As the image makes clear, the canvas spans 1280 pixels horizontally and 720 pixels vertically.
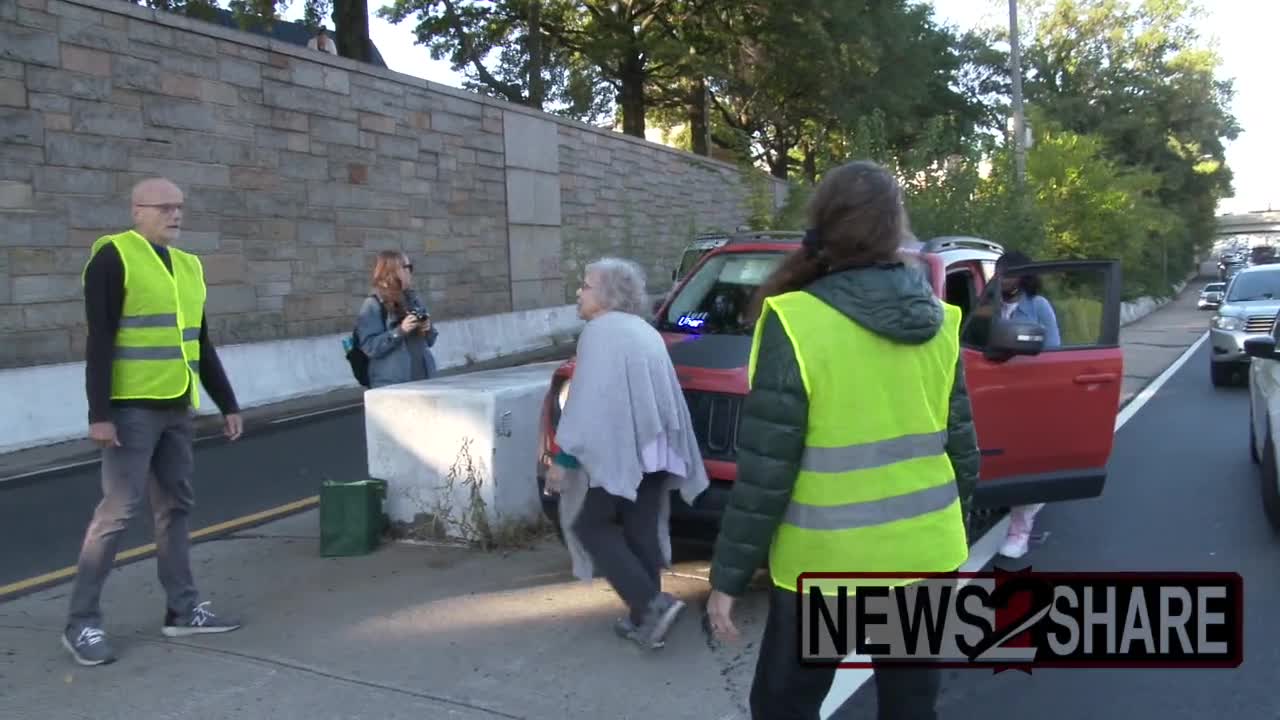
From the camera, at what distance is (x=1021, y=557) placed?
21.1 ft

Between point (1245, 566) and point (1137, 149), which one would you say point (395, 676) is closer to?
point (1245, 566)

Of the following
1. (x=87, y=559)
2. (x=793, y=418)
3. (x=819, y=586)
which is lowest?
(x=87, y=559)

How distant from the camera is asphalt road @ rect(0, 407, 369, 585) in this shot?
21.9 ft

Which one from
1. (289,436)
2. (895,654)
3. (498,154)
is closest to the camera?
(895,654)

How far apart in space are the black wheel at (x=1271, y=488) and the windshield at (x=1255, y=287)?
10.4 m

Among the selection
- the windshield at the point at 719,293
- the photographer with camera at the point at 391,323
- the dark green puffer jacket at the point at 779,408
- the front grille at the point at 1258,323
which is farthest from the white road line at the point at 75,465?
the front grille at the point at 1258,323

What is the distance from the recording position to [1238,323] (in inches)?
609

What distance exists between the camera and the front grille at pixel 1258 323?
15250 mm

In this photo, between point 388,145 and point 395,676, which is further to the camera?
point 388,145

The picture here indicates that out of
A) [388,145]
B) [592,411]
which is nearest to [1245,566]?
[592,411]

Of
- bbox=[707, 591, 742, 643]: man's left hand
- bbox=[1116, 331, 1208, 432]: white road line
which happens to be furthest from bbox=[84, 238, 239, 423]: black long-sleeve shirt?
bbox=[1116, 331, 1208, 432]: white road line

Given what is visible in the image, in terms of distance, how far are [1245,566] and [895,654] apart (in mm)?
4562

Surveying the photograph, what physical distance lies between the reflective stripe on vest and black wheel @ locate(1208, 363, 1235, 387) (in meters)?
15.0

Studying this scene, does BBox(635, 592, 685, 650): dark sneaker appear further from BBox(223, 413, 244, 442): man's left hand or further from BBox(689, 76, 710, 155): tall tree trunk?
BBox(689, 76, 710, 155): tall tree trunk
